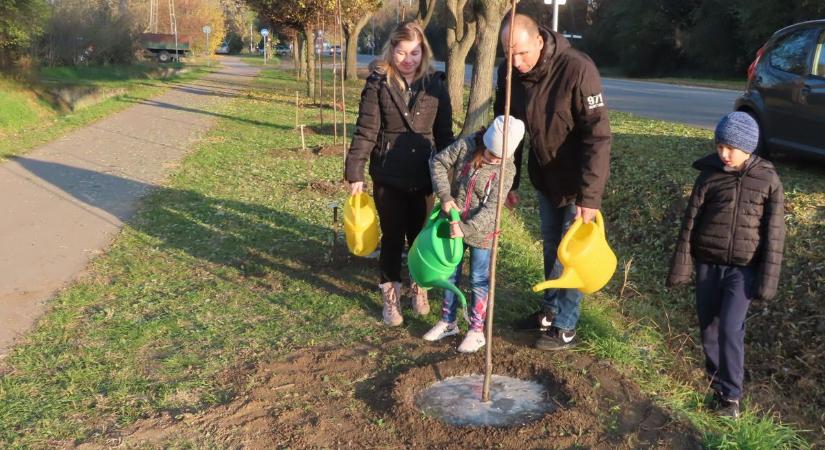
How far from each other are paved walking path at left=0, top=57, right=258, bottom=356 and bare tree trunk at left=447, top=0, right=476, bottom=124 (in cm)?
525

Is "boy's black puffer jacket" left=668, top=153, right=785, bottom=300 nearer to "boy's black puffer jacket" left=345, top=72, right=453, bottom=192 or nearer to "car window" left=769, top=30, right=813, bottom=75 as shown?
"boy's black puffer jacket" left=345, top=72, right=453, bottom=192

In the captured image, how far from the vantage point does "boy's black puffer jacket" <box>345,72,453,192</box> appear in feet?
14.2

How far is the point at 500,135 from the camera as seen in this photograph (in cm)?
364

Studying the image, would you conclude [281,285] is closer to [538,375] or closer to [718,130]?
[538,375]

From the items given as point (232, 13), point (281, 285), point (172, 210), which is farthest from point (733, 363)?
point (232, 13)

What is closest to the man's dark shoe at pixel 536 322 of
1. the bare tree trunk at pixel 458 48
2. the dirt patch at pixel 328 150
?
the dirt patch at pixel 328 150

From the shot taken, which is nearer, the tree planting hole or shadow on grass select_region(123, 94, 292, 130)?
the tree planting hole

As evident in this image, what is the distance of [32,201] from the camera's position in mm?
8367

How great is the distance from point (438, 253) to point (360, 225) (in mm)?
952

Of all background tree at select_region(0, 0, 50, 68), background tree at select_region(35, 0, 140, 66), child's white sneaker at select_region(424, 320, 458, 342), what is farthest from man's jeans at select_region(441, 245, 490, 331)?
background tree at select_region(35, 0, 140, 66)

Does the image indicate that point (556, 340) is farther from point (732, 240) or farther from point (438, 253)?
point (732, 240)

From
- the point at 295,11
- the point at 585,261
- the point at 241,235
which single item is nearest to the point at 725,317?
the point at 585,261

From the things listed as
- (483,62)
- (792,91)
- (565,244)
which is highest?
(483,62)

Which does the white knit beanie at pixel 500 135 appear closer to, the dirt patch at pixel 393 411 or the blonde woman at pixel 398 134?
the blonde woman at pixel 398 134
